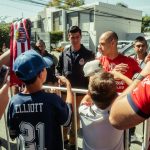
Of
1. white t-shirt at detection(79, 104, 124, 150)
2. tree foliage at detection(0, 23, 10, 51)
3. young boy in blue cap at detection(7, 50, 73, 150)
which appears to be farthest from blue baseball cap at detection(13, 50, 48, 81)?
tree foliage at detection(0, 23, 10, 51)

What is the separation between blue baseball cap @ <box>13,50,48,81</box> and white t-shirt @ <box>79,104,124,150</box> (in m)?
0.65

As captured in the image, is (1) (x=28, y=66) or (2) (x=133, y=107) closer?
(2) (x=133, y=107)

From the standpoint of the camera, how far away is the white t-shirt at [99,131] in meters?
2.49

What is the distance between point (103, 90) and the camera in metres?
2.29

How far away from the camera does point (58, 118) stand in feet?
7.73

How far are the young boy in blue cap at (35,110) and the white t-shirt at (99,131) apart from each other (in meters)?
0.26

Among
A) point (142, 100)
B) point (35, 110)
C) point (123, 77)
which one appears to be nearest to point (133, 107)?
point (142, 100)

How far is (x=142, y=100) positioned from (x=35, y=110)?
116cm

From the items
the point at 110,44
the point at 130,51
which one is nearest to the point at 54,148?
the point at 110,44

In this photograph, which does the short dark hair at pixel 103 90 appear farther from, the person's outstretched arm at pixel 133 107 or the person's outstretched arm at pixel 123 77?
the person's outstretched arm at pixel 133 107

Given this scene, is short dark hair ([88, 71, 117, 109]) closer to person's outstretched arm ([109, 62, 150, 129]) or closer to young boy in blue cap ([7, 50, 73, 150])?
young boy in blue cap ([7, 50, 73, 150])

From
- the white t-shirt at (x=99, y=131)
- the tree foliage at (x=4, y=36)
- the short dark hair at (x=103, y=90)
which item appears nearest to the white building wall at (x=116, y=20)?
the tree foliage at (x=4, y=36)

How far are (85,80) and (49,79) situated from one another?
53.6 inches

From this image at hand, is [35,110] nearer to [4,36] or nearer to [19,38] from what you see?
[19,38]
